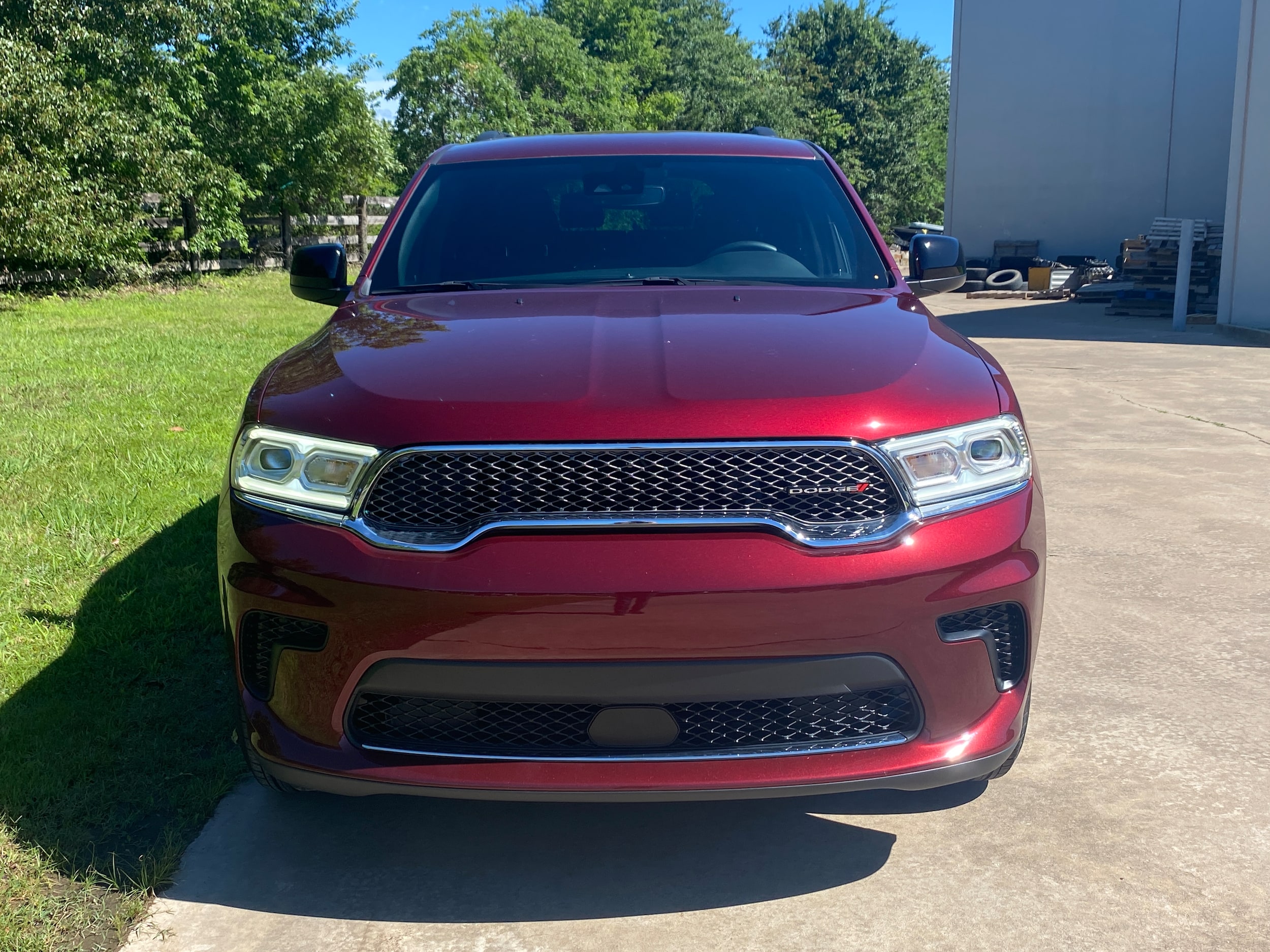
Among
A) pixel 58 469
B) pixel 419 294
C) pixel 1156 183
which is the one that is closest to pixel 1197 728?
pixel 419 294

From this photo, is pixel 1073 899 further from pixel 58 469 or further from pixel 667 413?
pixel 58 469

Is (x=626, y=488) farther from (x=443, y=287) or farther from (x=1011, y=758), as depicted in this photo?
(x=443, y=287)

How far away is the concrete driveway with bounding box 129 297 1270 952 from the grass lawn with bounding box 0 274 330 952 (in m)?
0.18

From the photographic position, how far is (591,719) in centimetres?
232

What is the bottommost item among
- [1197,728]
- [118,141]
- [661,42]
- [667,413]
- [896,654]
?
[1197,728]

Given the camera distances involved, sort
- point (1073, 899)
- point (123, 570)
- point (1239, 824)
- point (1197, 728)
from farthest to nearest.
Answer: point (123, 570) → point (1197, 728) → point (1239, 824) → point (1073, 899)

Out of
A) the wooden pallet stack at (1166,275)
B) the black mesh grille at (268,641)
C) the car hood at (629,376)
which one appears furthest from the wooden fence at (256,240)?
the black mesh grille at (268,641)

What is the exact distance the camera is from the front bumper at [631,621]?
2232 millimetres

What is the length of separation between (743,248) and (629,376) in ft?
4.58

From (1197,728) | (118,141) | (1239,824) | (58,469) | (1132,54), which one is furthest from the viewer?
(1132,54)

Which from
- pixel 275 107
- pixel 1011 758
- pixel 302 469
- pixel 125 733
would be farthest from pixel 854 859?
pixel 275 107

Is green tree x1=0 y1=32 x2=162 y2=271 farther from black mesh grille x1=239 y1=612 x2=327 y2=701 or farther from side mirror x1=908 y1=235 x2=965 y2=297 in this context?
black mesh grille x1=239 y1=612 x2=327 y2=701

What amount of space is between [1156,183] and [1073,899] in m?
22.8

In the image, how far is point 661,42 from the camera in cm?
6284
